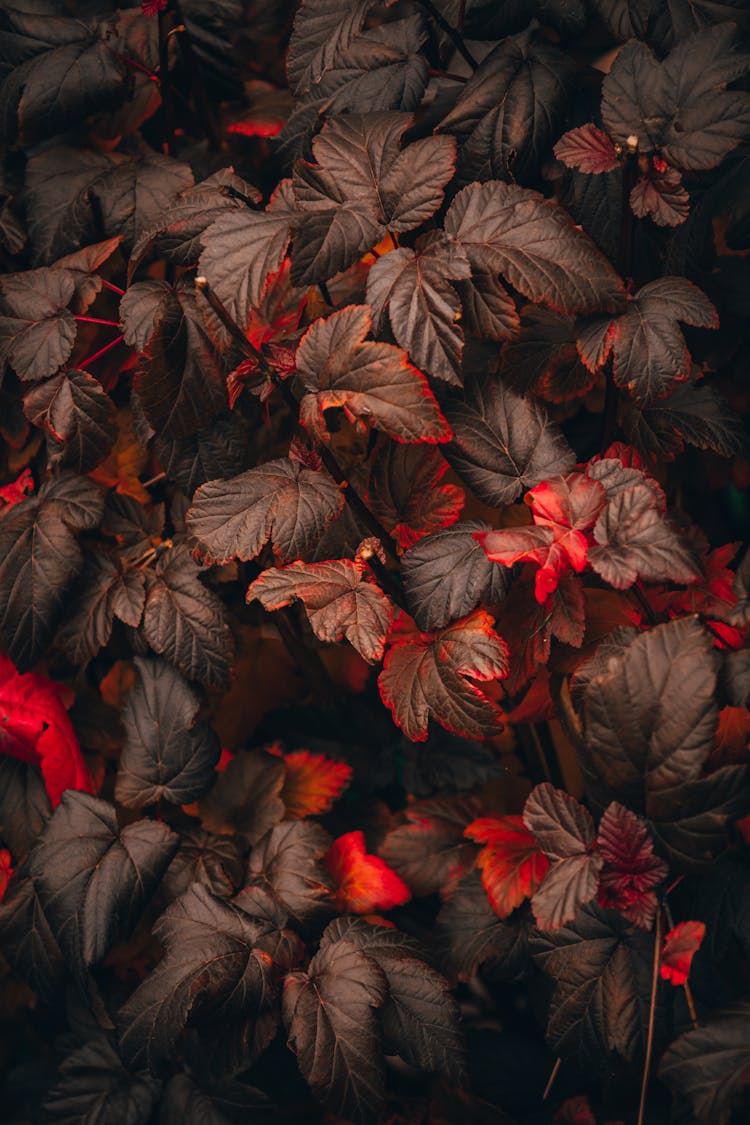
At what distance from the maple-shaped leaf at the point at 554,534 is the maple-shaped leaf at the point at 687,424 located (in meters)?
0.19

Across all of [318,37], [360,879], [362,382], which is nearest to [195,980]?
[360,879]

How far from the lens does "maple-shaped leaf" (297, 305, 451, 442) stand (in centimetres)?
99

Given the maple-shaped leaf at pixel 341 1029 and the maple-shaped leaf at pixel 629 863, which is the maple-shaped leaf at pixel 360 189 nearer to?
the maple-shaped leaf at pixel 629 863

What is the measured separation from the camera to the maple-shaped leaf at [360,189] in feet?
3.45

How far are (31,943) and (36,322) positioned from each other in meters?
0.84

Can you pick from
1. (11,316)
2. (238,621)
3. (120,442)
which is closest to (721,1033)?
(238,621)

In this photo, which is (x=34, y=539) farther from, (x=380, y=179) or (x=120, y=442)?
(x=380, y=179)

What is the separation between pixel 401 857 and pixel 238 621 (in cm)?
46

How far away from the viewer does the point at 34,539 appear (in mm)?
1286

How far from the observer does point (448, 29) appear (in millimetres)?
1191

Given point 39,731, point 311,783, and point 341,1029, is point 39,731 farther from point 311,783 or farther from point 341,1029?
point 341,1029

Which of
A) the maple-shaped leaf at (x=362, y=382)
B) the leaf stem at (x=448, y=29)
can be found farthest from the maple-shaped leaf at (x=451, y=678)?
the leaf stem at (x=448, y=29)

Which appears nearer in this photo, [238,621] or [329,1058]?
[329,1058]

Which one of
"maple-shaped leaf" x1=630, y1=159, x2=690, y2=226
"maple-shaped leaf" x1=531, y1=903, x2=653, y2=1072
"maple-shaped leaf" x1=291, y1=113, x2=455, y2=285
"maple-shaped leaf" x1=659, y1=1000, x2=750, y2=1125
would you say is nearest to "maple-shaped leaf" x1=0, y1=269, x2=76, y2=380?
"maple-shaped leaf" x1=291, y1=113, x2=455, y2=285
